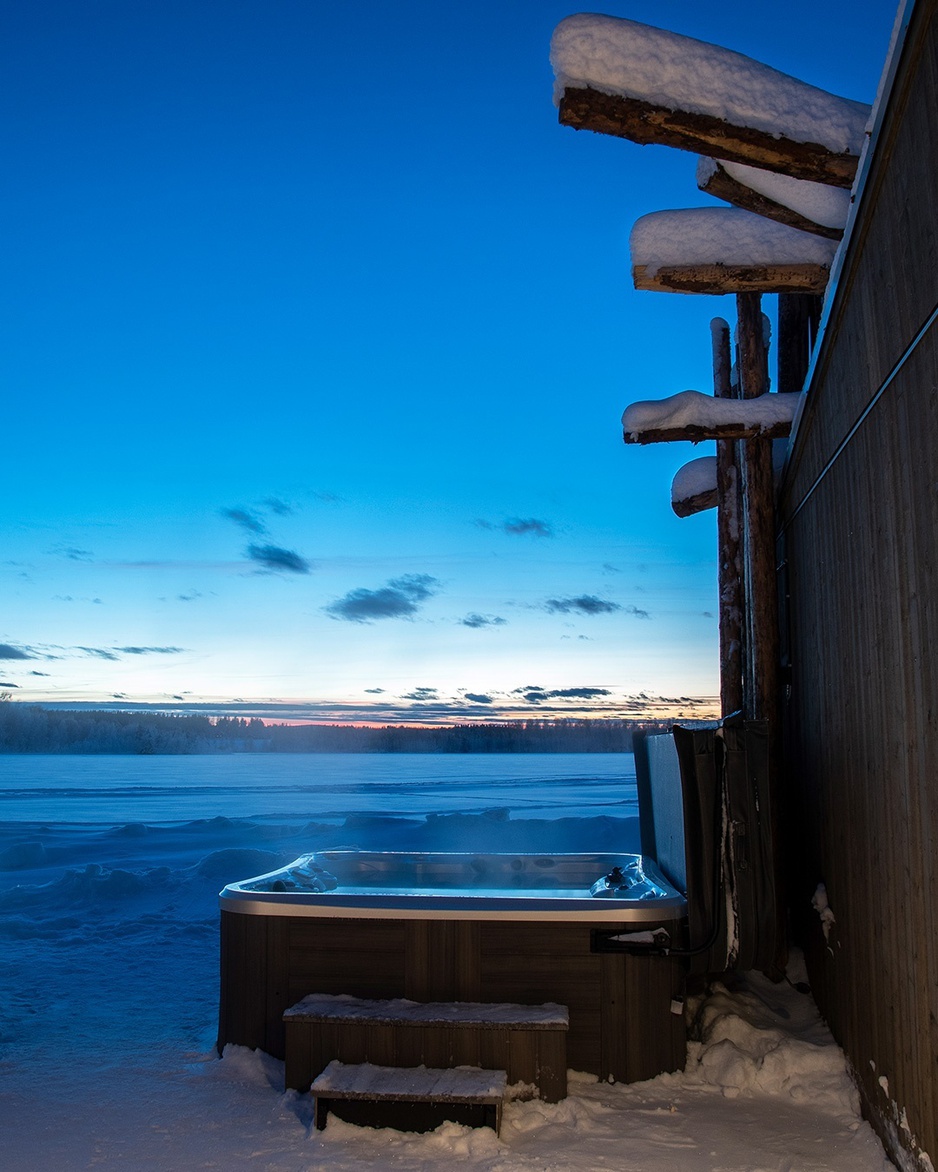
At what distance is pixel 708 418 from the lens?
13.0ft

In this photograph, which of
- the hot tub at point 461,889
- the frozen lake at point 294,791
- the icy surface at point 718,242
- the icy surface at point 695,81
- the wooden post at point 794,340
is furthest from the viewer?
the frozen lake at point 294,791

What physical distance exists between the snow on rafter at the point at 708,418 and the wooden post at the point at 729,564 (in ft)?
2.08

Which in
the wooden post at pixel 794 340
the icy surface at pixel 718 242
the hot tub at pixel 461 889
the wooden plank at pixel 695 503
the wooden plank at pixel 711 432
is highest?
the wooden post at pixel 794 340

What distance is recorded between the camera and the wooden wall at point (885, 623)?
72.8 inches

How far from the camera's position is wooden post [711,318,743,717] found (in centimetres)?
469

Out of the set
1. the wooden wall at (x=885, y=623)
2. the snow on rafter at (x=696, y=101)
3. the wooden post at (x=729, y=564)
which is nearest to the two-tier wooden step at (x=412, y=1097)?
the wooden wall at (x=885, y=623)

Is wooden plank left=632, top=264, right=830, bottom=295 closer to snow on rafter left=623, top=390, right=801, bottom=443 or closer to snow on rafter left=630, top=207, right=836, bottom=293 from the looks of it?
snow on rafter left=630, top=207, right=836, bottom=293

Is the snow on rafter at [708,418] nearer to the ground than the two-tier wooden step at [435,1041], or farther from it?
farther from it

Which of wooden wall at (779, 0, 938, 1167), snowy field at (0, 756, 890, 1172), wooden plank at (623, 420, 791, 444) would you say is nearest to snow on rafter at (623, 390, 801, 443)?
wooden plank at (623, 420, 791, 444)

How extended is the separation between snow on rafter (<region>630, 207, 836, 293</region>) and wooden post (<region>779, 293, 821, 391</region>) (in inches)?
61.6

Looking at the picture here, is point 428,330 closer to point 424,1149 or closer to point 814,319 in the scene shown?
point 814,319

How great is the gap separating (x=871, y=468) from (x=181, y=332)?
23.7ft

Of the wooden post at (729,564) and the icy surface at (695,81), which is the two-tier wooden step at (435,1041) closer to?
the wooden post at (729,564)

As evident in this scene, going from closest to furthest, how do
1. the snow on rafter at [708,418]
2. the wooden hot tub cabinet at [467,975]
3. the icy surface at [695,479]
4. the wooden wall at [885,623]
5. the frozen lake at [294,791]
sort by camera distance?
the wooden wall at [885,623], the wooden hot tub cabinet at [467,975], the snow on rafter at [708,418], the icy surface at [695,479], the frozen lake at [294,791]
